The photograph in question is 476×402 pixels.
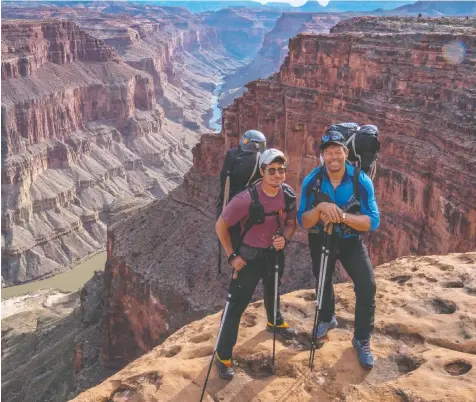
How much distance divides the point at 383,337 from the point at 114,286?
88.7ft

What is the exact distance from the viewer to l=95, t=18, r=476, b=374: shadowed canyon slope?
23.9 metres

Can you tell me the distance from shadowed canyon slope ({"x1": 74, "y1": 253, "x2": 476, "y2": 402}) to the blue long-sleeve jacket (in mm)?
2169

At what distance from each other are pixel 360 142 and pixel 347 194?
112 centimetres

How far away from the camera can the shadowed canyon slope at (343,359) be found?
8359mm

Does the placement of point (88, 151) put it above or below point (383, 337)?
below

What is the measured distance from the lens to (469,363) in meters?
8.62

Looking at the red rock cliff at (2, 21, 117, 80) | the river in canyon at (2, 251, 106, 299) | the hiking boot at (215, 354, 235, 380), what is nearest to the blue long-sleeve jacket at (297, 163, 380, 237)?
the hiking boot at (215, 354, 235, 380)

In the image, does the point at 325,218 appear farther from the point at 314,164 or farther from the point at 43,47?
the point at 43,47

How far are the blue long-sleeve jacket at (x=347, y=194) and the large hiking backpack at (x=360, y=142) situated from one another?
0.55m

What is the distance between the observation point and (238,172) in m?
9.63

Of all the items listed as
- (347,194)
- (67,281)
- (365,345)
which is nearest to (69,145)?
(67,281)

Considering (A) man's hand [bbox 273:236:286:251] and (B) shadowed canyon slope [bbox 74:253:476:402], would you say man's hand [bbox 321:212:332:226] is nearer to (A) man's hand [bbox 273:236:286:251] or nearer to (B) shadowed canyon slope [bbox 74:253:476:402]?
(A) man's hand [bbox 273:236:286:251]

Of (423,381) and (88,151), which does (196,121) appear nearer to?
(88,151)

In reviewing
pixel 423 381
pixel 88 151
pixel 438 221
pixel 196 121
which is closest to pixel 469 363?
pixel 423 381
